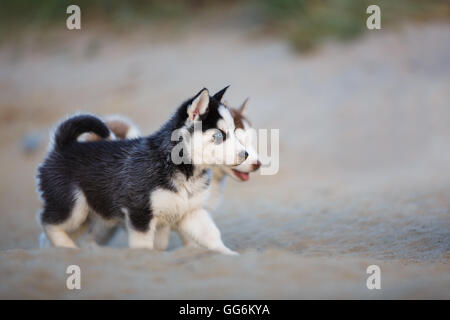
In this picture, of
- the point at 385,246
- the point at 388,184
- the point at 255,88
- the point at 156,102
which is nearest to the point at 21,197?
the point at 156,102

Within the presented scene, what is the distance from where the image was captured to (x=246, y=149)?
5.28m

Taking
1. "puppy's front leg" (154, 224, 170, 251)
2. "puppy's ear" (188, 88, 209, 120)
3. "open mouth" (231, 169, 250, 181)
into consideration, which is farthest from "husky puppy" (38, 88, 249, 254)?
"open mouth" (231, 169, 250, 181)

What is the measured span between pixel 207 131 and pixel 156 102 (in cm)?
697

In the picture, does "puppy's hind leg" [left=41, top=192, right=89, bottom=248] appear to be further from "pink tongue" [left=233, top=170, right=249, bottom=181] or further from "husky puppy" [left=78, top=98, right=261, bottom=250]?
"pink tongue" [left=233, top=170, right=249, bottom=181]

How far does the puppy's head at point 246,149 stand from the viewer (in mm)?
5254

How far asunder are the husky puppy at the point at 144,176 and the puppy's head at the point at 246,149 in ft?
0.68

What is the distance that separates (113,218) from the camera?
5.31 m

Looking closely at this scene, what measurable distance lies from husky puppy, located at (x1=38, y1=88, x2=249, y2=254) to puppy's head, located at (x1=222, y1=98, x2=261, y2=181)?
21 centimetres

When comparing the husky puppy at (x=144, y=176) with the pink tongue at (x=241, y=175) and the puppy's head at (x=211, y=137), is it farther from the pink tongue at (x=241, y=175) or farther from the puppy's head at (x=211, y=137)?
the pink tongue at (x=241, y=175)

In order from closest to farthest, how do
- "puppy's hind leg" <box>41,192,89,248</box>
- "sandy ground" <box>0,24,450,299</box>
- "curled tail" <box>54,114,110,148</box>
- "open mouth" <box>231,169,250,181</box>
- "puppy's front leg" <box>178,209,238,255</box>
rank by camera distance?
1. "sandy ground" <box>0,24,450,299</box>
2. "puppy's front leg" <box>178,209,238,255</box>
3. "puppy's hind leg" <box>41,192,89,248</box>
4. "curled tail" <box>54,114,110,148</box>
5. "open mouth" <box>231,169,250,181</box>

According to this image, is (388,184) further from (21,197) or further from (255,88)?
(21,197)

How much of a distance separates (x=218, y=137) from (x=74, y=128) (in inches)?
53.9

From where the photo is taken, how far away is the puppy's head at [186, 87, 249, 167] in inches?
195
